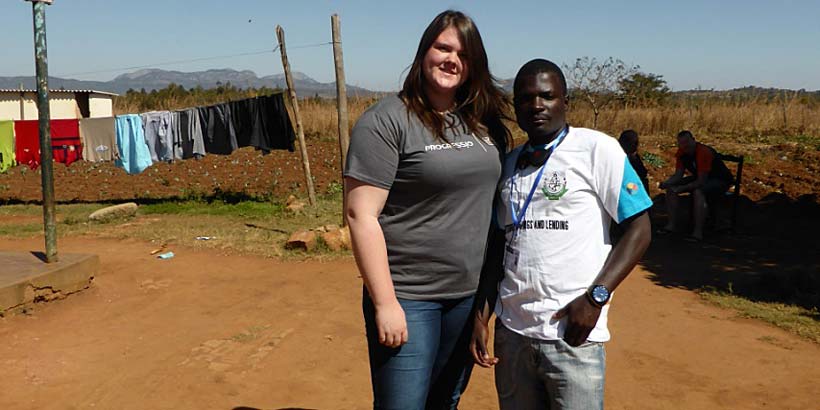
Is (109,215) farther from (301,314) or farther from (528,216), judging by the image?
(528,216)

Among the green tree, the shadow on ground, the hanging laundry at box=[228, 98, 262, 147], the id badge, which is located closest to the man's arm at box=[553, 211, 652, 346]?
the id badge

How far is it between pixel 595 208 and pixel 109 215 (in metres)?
9.23

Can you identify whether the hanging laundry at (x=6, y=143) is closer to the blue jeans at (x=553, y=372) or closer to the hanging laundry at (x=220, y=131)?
the hanging laundry at (x=220, y=131)

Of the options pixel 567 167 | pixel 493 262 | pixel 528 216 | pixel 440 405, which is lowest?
pixel 440 405

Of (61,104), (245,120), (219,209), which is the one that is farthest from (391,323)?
(61,104)

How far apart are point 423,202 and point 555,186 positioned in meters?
0.38

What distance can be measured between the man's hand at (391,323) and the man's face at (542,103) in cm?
64

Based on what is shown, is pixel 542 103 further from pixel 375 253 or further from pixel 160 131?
pixel 160 131

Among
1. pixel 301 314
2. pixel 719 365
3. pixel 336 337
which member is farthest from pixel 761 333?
pixel 301 314

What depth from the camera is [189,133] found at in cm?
1138

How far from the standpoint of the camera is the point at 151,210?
1070cm

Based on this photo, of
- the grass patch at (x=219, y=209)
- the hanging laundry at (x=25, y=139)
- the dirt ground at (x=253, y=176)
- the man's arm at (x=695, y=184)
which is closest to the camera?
the man's arm at (x=695, y=184)

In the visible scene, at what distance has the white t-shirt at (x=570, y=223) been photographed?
6.21ft

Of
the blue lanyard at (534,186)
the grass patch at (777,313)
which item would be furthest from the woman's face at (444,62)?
the grass patch at (777,313)
